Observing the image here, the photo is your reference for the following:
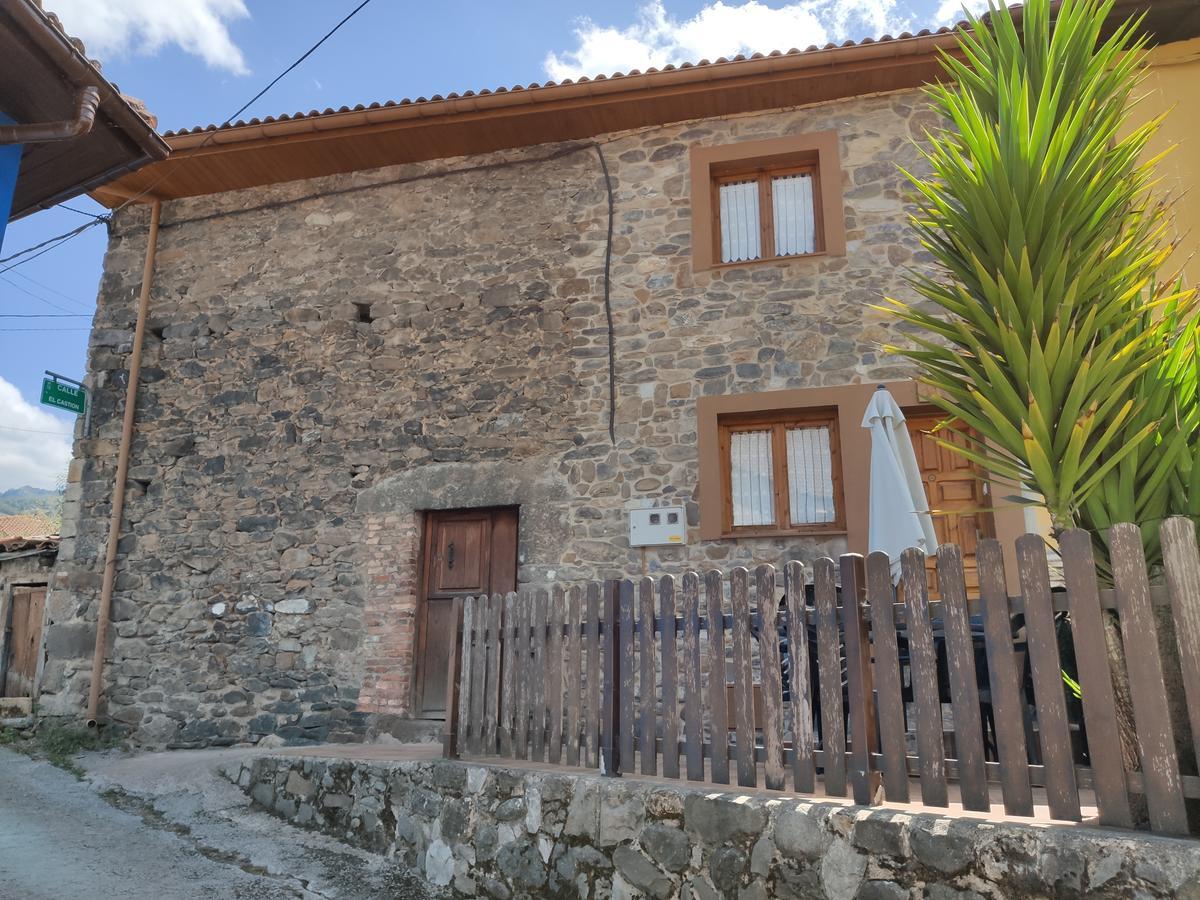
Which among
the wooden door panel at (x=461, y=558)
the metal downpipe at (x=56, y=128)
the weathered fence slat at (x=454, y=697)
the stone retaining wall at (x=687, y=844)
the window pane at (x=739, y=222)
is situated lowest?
the stone retaining wall at (x=687, y=844)

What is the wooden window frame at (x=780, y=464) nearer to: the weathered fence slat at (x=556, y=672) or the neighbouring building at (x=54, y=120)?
the weathered fence slat at (x=556, y=672)

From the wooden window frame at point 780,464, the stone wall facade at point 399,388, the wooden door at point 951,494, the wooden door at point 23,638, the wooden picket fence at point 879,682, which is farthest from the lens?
the wooden door at point 23,638

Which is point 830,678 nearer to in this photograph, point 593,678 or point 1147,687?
point 1147,687

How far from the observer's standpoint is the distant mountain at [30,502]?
55656 millimetres

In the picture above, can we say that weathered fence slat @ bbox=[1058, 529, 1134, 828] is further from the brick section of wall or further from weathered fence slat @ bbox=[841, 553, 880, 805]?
the brick section of wall

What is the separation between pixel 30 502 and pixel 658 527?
12376cm

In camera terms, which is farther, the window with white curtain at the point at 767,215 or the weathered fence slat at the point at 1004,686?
the window with white curtain at the point at 767,215

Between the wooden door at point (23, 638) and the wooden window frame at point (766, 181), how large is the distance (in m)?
8.48

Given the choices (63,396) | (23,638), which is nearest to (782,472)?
(63,396)

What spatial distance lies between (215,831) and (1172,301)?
565 centimetres

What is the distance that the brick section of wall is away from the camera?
7801mm

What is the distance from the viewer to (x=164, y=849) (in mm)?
5016

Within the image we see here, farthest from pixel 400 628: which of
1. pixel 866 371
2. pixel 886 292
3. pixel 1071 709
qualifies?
pixel 1071 709

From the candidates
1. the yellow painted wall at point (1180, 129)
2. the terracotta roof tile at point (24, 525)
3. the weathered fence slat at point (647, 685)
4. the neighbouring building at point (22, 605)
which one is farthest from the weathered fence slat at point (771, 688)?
the terracotta roof tile at point (24, 525)
